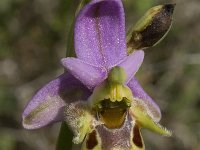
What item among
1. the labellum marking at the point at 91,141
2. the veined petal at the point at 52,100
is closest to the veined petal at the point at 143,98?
the veined petal at the point at 52,100

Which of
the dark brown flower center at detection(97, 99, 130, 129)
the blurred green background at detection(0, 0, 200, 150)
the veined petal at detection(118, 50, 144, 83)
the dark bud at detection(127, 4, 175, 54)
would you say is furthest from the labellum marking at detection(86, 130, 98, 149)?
the blurred green background at detection(0, 0, 200, 150)

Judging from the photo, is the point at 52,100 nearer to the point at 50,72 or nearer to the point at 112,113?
the point at 112,113

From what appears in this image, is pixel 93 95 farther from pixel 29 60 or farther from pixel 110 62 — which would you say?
pixel 29 60

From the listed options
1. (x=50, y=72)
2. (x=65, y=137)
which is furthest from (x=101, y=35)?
(x=50, y=72)

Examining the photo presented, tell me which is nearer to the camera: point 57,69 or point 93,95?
point 93,95

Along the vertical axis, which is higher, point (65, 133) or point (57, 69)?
point (65, 133)

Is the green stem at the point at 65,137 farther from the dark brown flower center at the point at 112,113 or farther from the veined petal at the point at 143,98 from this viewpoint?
the veined petal at the point at 143,98

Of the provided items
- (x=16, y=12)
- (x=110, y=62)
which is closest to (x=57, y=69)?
(x=16, y=12)
